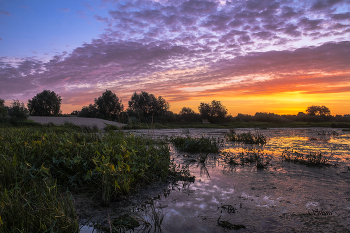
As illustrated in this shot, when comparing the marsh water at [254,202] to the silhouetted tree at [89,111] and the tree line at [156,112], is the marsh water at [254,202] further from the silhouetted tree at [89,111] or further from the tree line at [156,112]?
the silhouetted tree at [89,111]

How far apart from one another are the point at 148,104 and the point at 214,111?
48.1ft

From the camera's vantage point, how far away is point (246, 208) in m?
2.89

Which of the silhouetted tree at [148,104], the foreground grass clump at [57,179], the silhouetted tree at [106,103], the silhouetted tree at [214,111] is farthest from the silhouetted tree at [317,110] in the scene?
the foreground grass clump at [57,179]

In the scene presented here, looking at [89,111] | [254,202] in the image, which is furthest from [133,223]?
[89,111]

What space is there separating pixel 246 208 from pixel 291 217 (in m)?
0.56

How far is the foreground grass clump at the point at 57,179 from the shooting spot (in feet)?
7.02

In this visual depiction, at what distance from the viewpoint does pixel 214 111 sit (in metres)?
40.1

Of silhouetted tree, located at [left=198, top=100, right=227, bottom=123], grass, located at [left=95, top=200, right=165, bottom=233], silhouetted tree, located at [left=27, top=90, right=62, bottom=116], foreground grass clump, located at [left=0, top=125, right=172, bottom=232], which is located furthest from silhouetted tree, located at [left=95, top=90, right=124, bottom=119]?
grass, located at [left=95, top=200, right=165, bottom=233]

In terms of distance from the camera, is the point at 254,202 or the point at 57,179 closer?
the point at 254,202

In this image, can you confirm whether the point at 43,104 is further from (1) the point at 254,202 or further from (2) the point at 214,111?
(1) the point at 254,202

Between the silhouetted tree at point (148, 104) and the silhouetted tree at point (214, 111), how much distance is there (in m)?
9.50

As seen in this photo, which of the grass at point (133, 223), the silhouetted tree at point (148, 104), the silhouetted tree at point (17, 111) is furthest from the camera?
the silhouetted tree at point (148, 104)

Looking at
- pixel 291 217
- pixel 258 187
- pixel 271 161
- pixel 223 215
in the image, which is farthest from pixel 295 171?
pixel 223 215

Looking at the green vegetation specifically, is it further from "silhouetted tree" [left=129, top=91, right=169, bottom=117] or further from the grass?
the grass
